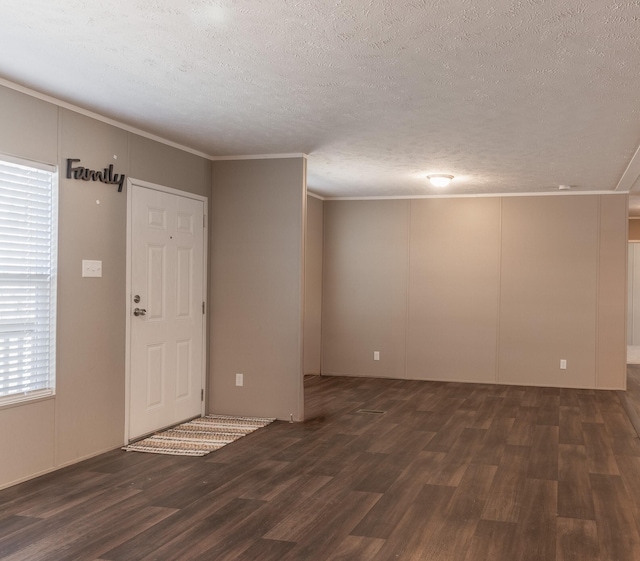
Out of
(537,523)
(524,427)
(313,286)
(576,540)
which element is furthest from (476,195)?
(576,540)

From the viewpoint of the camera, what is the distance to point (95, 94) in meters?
4.25

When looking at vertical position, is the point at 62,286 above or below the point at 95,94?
below

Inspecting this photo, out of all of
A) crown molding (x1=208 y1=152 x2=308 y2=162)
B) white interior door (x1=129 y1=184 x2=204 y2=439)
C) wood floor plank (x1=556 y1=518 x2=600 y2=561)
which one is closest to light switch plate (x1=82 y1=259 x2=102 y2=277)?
white interior door (x1=129 y1=184 x2=204 y2=439)

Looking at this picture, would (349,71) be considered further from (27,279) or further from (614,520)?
(614,520)

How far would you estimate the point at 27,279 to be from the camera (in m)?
4.19

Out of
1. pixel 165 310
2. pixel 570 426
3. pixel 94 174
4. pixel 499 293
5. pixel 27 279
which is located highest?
pixel 94 174

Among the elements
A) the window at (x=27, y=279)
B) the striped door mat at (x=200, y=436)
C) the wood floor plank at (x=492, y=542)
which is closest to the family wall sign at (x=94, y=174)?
the window at (x=27, y=279)

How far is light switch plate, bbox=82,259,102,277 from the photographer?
4.66m

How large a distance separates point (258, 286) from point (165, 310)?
99cm

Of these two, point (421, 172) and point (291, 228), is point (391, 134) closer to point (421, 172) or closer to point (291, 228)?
point (291, 228)

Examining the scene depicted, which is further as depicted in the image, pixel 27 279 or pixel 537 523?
pixel 27 279

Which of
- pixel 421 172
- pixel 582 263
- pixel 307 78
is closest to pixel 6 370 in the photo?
pixel 307 78

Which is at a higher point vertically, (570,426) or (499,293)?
(499,293)

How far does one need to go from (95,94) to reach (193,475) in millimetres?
2552
